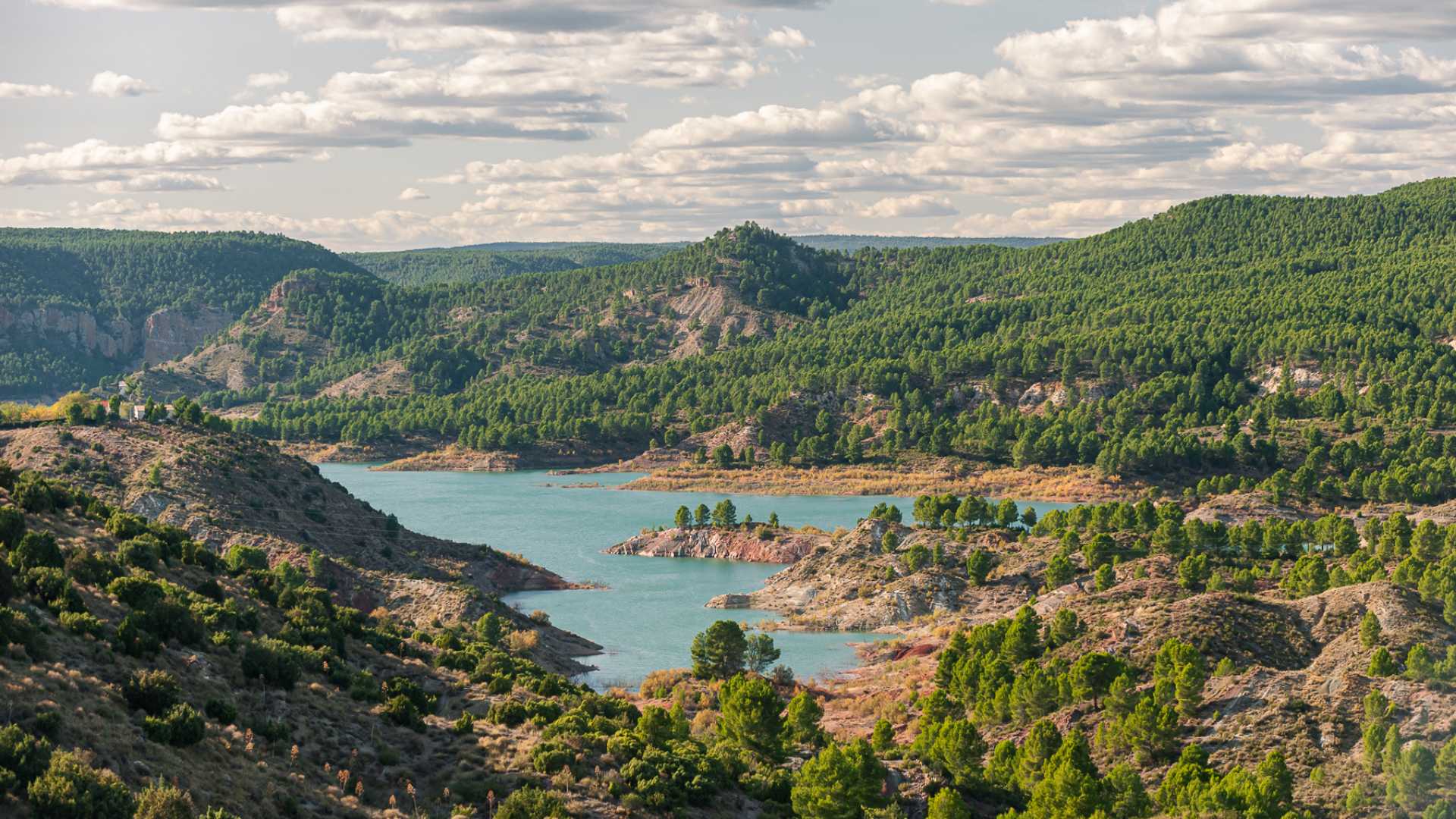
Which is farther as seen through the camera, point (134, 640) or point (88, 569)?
point (88, 569)

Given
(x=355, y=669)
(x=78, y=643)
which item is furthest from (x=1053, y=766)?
(x=78, y=643)

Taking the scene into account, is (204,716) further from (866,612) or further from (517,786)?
(866,612)

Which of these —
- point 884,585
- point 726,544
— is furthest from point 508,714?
point 726,544

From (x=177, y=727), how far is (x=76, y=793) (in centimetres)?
822

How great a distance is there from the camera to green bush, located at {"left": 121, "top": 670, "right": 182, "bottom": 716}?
49.6m

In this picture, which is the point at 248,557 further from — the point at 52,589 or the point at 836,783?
the point at 836,783

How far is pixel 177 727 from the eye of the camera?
48.2 metres

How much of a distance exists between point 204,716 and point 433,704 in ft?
42.8

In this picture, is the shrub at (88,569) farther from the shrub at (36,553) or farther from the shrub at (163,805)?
the shrub at (163,805)

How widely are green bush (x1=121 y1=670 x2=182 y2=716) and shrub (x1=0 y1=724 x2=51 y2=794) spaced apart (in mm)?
7662

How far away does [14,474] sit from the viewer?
7288 cm

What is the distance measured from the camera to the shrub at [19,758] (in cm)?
3994

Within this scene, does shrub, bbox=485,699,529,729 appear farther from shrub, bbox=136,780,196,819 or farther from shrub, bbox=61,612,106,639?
shrub, bbox=136,780,196,819

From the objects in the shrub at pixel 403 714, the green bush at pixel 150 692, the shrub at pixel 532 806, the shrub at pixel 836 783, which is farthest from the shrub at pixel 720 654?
the green bush at pixel 150 692
